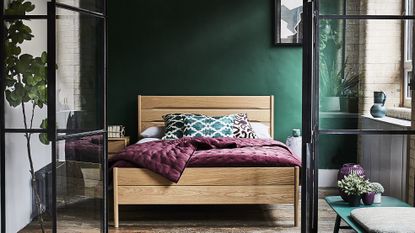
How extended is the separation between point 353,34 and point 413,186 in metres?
0.95

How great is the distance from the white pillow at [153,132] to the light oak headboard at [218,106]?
0.63 ft

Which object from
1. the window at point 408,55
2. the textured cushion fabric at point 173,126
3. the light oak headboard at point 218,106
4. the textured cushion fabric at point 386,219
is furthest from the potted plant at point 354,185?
the light oak headboard at point 218,106

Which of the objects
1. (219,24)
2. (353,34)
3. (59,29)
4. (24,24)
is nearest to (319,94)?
(353,34)

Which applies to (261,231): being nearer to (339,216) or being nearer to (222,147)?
(222,147)

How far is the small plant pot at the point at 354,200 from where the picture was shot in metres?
4.16

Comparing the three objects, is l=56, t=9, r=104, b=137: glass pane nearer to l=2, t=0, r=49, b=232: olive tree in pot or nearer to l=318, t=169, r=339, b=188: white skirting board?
l=2, t=0, r=49, b=232: olive tree in pot

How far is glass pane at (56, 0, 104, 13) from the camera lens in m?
4.06

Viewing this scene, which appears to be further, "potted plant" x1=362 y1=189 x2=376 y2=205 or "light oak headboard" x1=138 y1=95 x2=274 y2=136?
"light oak headboard" x1=138 y1=95 x2=274 y2=136

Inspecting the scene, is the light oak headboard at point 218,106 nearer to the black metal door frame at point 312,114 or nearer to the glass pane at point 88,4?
the glass pane at point 88,4

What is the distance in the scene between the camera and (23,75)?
13.6 feet

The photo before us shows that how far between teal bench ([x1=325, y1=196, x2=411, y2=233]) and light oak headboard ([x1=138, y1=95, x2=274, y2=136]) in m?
3.15

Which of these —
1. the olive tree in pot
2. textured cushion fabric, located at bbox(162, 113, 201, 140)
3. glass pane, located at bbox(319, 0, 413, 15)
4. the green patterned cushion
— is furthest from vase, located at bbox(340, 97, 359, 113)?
textured cushion fabric, located at bbox(162, 113, 201, 140)

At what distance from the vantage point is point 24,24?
13.7 ft

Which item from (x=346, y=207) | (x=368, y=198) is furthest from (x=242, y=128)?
(x=368, y=198)
